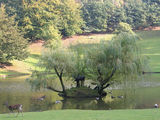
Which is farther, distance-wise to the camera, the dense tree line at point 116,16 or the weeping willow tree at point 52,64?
the dense tree line at point 116,16

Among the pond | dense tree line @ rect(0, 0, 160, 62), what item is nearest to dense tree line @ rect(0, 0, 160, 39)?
dense tree line @ rect(0, 0, 160, 62)

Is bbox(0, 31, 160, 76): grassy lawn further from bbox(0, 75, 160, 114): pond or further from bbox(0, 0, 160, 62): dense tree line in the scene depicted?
bbox(0, 75, 160, 114): pond

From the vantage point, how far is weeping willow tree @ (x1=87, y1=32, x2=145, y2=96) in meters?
26.9

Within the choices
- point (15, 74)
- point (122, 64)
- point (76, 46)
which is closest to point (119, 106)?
point (122, 64)

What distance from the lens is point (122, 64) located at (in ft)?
88.2

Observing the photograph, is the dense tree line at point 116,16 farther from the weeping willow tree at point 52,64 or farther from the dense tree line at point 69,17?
the weeping willow tree at point 52,64

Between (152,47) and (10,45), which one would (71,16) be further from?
(10,45)

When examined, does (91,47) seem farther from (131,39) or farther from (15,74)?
(15,74)

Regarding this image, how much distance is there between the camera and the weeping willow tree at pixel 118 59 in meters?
26.9

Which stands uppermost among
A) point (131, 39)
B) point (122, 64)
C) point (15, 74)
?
point (131, 39)

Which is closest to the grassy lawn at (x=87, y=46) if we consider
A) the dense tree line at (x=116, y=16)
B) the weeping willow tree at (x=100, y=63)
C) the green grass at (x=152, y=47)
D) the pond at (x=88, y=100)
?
the green grass at (x=152, y=47)

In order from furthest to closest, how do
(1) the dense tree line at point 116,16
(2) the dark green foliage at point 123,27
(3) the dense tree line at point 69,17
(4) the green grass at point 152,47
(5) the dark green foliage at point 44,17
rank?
(1) the dense tree line at point 116,16, (2) the dark green foliage at point 123,27, (3) the dense tree line at point 69,17, (5) the dark green foliage at point 44,17, (4) the green grass at point 152,47

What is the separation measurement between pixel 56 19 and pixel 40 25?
4771 mm

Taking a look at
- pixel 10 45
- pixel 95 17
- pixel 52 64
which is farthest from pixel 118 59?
pixel 95 17
